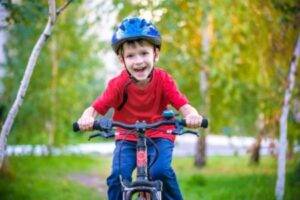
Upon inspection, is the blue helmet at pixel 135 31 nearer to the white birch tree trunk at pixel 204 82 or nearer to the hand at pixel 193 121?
the hand at pixel 193 121

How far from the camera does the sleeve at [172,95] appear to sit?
16.2 feet

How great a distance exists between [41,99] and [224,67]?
4883 millimetres

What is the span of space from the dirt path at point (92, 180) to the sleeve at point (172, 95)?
4.76 m

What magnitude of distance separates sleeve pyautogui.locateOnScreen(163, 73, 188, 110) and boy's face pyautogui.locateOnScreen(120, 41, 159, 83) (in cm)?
23

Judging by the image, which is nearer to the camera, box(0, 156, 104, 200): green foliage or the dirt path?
box(0, 156, 104, 200): green foliage

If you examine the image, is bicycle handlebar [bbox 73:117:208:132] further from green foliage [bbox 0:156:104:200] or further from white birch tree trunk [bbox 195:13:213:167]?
white birch tree trunk [bbox 195:13:213:167]

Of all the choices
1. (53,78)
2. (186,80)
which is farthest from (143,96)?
(53,78)

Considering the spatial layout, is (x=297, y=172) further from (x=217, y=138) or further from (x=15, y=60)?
(x=217, y=138)

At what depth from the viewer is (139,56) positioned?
15.8 ft

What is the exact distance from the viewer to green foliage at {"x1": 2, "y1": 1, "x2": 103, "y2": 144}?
15.0 meters

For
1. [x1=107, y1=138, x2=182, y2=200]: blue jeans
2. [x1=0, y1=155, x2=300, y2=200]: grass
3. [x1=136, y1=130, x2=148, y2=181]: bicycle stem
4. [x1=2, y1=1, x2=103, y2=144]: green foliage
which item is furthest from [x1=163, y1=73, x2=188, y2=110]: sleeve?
[x1=2, y1=1, x2=103, y2=144]: green foliage

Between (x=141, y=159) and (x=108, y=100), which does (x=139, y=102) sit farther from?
(x=141, y=159)

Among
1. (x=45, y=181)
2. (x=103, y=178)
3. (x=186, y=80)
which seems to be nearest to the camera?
(x=45, y=181)

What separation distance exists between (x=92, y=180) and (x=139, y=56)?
24.2 feet
